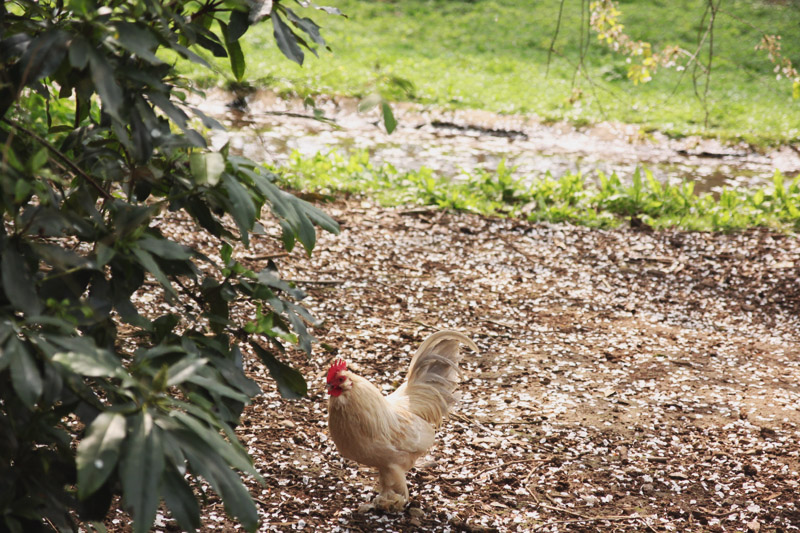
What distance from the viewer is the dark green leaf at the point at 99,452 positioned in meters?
1.02

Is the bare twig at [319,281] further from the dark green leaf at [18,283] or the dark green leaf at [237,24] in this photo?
the dark green leaf at [18,283]

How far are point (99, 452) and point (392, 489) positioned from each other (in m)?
1.99

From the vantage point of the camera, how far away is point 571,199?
7.10 metres

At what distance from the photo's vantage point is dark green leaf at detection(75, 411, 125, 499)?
3.35 ft

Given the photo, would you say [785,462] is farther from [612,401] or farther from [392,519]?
[392,519]

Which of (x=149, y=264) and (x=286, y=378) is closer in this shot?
(x=149, y=264)

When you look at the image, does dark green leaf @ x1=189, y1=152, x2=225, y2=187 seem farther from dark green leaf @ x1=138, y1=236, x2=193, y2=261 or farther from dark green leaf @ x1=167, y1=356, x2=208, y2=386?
dark green leaf @ x1=167, y1=356, x2=208, y2=386

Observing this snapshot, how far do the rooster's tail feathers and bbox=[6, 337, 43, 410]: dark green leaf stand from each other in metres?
2.09

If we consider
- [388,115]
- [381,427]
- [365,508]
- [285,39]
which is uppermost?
[285,39]

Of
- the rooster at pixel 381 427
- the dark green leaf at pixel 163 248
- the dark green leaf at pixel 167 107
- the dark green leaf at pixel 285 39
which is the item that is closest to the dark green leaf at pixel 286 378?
the dark green leaf at pixel 163 248

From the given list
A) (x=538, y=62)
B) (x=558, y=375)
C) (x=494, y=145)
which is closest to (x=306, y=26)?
(x=558, y=375)

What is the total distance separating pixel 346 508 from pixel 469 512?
1.60 feet

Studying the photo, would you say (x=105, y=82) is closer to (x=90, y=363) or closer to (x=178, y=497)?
(x=90, y=363)

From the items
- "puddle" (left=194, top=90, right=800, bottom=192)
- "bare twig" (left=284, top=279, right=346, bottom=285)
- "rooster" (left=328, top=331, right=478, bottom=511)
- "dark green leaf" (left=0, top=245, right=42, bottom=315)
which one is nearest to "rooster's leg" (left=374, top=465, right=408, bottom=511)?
"rooster" (left=328, top=331, right=478, bottom=511)
